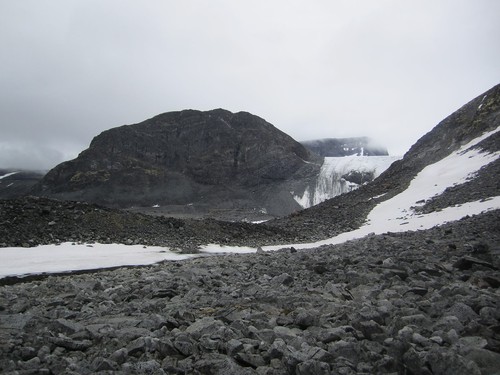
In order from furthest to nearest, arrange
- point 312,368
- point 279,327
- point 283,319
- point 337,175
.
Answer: point 337,175, point 283,319, point 279,327, point 312,368

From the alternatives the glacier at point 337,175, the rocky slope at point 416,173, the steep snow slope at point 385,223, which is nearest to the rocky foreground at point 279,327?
the steep snow slope at point 385,223

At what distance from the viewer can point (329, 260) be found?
33.8 ft

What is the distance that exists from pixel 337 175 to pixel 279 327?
397 feet

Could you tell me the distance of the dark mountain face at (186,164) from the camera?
128250 millimetres

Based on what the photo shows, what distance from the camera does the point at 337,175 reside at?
122062 mm

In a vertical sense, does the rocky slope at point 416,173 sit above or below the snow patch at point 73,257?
above

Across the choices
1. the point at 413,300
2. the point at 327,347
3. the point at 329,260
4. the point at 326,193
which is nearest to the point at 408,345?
the point at 327,347

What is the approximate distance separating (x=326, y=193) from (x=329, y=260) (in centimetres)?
10732

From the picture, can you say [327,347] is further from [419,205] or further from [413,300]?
[419,205]

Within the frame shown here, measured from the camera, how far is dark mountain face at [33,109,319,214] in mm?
128250

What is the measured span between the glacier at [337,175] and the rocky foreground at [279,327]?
103760mm

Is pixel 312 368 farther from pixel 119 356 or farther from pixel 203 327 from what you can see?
pixel 119 356

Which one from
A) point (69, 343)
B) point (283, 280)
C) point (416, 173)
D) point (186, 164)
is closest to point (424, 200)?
point (416, 173)

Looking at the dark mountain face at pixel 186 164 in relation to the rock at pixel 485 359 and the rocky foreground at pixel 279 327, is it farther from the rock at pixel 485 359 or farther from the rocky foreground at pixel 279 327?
the rock at pixel 485 359
